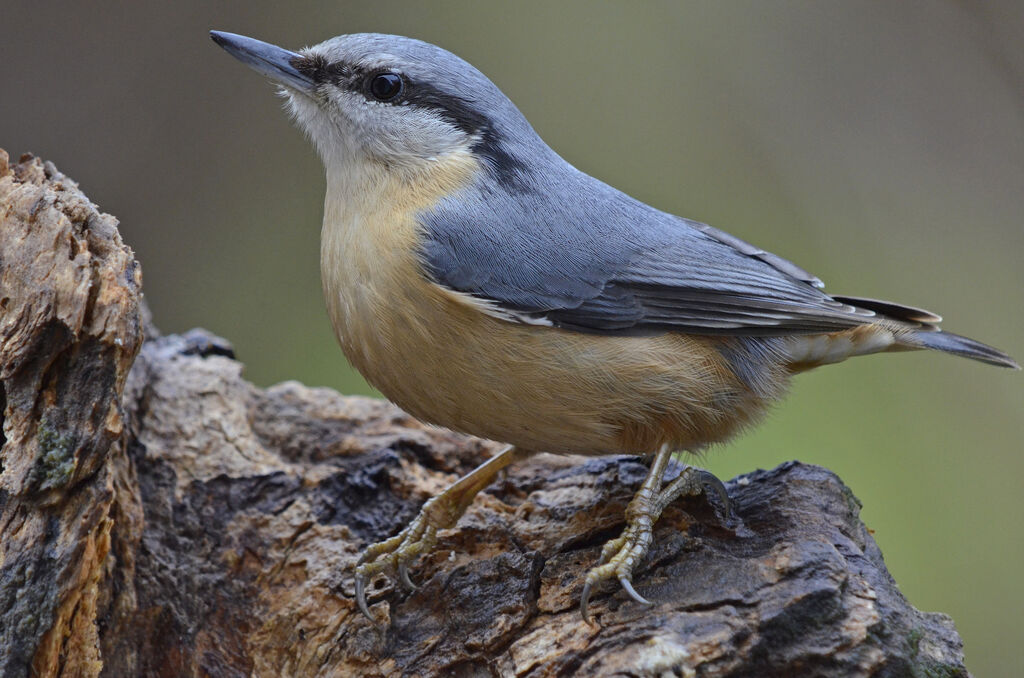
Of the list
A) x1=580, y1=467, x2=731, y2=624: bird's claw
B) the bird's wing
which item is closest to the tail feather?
the bird's wing

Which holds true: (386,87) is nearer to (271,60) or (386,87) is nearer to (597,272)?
(271,60)

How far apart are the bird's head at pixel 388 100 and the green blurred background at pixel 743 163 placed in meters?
1.93

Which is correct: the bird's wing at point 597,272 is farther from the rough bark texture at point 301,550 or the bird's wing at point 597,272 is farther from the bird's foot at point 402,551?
the bird's foot at point 402,551

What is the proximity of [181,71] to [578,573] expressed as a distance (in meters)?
5.16

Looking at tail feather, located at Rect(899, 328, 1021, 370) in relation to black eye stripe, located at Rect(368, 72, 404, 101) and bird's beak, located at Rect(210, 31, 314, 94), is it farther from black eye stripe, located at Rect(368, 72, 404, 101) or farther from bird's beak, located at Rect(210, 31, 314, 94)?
bird's beak, located at Rect(210, 31, 314, 94)

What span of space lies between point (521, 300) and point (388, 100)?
886mm

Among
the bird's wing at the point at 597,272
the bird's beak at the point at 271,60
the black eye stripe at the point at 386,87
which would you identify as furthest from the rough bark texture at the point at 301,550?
the black eye stripe at the point at 386,87

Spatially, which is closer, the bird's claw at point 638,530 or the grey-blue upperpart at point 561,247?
the bird's claw at point 638,530

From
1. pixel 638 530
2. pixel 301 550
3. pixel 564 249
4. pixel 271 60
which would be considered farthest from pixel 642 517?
pixel 271 60

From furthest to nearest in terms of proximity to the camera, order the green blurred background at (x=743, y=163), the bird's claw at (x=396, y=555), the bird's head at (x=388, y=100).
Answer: the green blurred background at (x=743, y=163), the bird's head at (x=388, y=100), the bird's claw at (x=396, y=555)

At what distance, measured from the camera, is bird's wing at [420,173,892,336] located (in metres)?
2.95

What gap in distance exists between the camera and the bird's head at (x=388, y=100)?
3.27m

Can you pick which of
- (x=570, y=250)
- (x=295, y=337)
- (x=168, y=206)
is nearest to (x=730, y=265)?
(x=570, y=250)

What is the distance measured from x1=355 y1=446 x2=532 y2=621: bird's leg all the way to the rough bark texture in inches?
2.4
